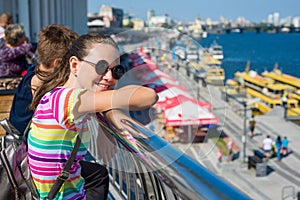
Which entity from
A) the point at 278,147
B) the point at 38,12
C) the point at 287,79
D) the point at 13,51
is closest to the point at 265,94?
the point at 287,79

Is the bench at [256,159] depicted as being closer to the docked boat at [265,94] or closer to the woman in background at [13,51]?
the docked boat at [265,94]

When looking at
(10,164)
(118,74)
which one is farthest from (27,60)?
(118,74)

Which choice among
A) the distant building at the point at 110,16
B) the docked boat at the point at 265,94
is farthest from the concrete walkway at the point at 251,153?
the distant building at the point at 110,16

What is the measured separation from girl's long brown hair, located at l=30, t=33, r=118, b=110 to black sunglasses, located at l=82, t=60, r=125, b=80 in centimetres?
6

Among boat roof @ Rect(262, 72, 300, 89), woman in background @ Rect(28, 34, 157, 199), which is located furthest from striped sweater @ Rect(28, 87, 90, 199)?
boat roof @ Rect(262, 72, 300, 89)

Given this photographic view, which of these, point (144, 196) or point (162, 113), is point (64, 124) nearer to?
point (162, 113)

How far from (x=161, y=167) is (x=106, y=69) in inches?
12.8

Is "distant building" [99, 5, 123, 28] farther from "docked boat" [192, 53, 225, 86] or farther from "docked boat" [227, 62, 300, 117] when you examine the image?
"docked boat" [192, 53, 225, 86]

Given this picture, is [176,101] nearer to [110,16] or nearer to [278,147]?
[278,147]

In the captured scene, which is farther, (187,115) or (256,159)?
(256,159)

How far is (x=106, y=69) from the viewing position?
1.47 m

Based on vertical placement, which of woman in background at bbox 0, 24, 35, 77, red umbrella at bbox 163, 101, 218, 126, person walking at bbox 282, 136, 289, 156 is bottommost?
person walking at bbox 282, 136, 289, 156

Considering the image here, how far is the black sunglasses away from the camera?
1.45 metres

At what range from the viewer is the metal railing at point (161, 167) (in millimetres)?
1184
